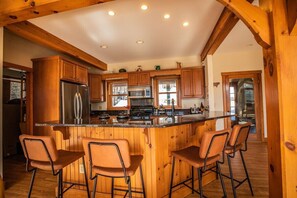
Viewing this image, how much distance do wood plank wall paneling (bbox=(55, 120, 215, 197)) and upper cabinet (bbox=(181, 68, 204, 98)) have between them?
2504 millimetres

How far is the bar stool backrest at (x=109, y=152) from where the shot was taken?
1.34m

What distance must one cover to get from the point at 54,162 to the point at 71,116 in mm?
2042

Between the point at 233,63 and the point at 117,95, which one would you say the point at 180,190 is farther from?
the point at 233,63

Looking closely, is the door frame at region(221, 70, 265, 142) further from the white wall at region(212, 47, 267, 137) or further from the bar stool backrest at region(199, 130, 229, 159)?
the bar stool backrest at region(199, 130, 229, 159)

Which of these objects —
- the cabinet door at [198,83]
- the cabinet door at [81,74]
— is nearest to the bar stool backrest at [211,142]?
the cabinet door at [198,83]

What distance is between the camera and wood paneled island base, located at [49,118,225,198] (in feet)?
5.97

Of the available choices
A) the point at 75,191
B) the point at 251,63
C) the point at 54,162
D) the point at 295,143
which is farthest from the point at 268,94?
the point at 251,63

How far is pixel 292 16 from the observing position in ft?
3.67

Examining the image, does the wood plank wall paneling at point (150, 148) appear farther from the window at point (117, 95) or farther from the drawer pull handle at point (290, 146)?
the window at point (117, 95)

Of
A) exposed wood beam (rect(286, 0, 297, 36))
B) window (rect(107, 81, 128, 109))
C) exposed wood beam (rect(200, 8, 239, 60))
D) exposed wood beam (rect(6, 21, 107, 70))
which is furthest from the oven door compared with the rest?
exposed wood beam (rect(286, 0, 297, 36))

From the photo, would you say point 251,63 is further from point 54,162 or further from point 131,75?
point 54,162

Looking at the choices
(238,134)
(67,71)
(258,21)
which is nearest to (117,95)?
(67,71)

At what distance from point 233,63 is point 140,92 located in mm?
2893

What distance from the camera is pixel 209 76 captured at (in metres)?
4.14
